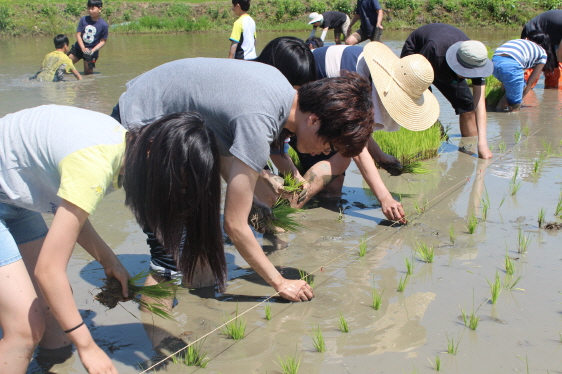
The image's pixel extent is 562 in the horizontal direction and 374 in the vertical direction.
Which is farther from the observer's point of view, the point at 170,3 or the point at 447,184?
the point at 170,3

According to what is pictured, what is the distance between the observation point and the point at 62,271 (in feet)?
5.30

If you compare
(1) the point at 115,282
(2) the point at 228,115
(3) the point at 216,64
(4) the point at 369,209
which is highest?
(3) the point at 216,64

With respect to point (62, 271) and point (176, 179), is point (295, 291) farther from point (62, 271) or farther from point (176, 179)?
point (62, 271)

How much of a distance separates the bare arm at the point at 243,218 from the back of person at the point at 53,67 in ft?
24.6

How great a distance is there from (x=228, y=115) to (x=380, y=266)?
1239 mm

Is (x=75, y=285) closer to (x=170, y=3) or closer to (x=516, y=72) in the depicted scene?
(x=516, y=72)

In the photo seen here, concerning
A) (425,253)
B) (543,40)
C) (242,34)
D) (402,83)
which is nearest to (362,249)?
(425,253)

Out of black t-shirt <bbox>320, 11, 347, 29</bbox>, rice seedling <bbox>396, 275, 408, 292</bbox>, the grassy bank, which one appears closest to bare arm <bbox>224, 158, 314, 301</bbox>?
rice seedling <bbox>396, 275, 408, 292</bbox>

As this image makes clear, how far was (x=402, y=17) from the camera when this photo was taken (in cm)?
2316

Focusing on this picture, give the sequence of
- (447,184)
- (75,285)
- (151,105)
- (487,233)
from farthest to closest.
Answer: (447,184), (487,233), (75,285), (151,105)

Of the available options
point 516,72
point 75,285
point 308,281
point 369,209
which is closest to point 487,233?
point 369,209

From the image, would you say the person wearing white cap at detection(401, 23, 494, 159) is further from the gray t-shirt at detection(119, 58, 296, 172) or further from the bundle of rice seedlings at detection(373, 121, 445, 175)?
the gray t-shirt at detection(119, 58, 296, 172)

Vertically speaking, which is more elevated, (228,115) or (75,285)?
(228,115)

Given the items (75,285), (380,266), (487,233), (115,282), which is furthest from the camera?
(487,233)
